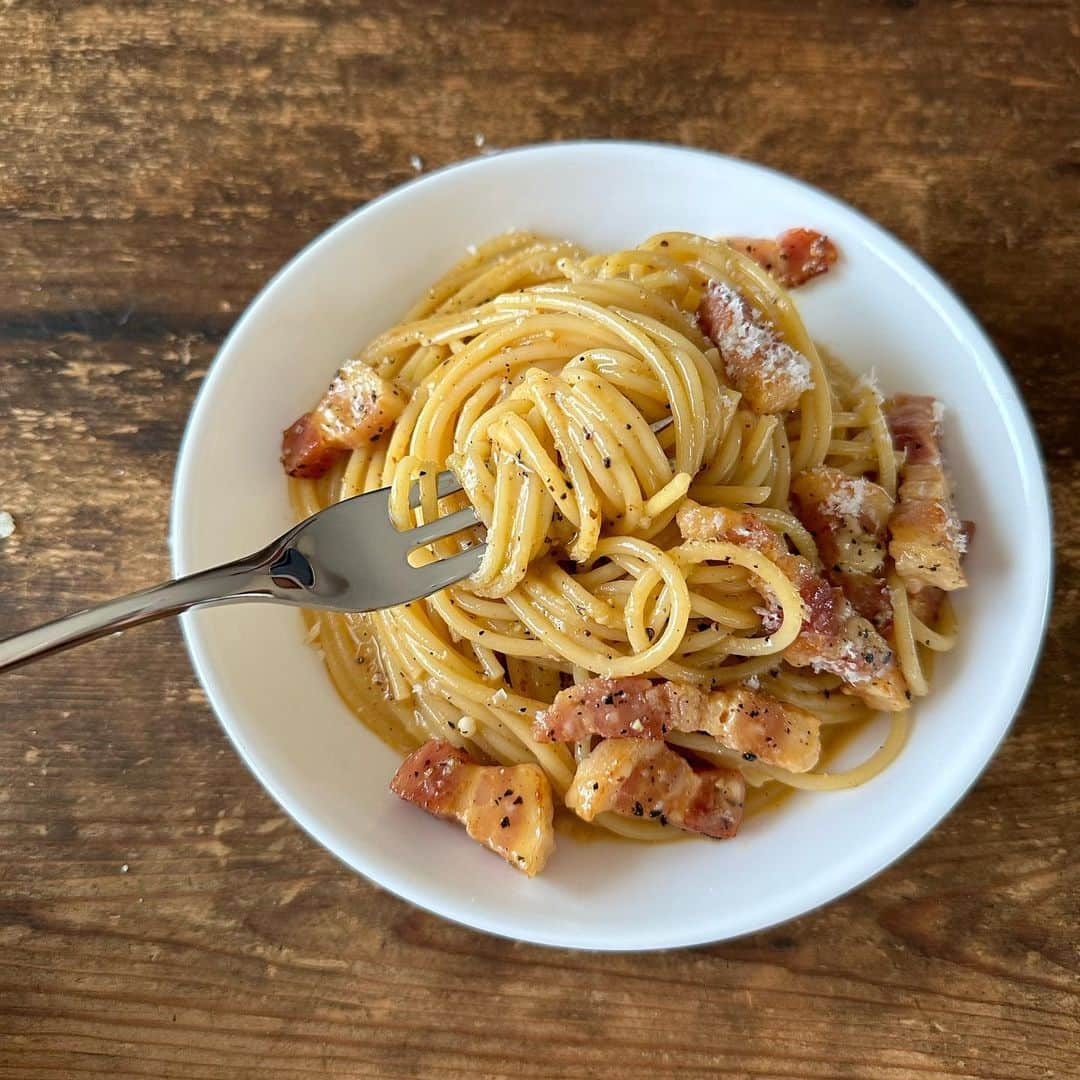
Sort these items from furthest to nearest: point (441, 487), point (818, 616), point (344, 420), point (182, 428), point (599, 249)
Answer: point (182, 428) → point (599, 249) → point (344, 420) → point (441, 487) → point (818, 616)

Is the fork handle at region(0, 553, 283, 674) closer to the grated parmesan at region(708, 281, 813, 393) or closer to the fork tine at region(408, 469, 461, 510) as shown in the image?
the fork tine at region(408, 469, 461, 510)

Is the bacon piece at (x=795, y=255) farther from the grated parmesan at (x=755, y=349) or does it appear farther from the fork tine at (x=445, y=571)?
the fork tine at (x=445, y=571)

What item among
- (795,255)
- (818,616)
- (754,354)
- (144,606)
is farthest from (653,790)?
(795,255)

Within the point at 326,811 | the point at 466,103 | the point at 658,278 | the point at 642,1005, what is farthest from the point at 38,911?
the point at 466,103

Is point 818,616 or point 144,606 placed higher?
point 144,606

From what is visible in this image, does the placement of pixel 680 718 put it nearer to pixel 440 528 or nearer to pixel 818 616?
pixel 818 616

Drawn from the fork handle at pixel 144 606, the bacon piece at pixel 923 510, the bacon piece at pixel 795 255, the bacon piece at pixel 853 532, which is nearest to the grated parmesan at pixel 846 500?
the bacon piece at pixel 853 532
